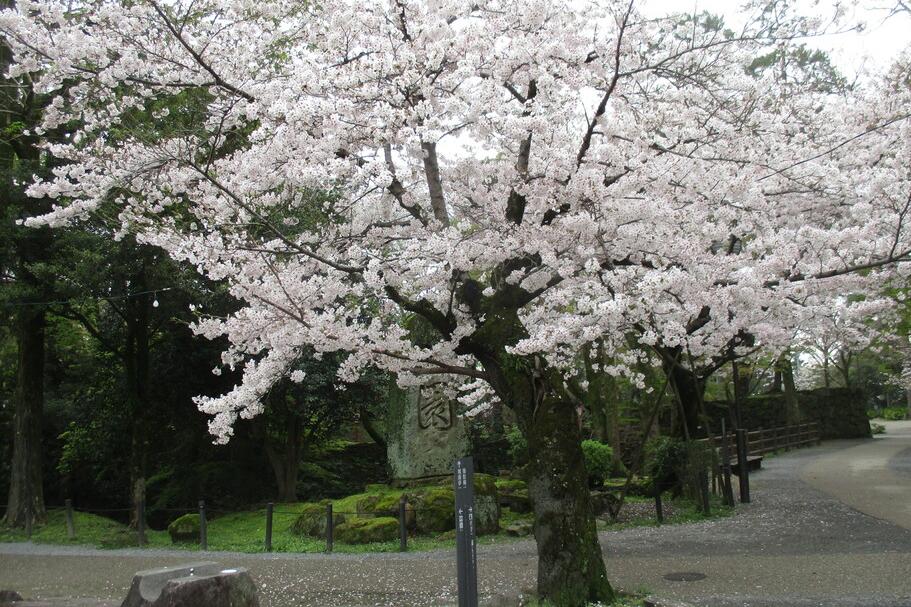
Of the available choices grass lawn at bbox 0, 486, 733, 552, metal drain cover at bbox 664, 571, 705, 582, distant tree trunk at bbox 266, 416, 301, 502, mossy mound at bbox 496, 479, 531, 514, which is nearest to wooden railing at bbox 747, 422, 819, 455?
grass lawn at bbox 0, 486, 733, 552

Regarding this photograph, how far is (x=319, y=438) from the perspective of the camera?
18.6m

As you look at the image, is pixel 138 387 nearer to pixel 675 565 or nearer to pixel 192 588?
pixel 192 588

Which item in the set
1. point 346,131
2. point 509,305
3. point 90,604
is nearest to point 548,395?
point 509,305

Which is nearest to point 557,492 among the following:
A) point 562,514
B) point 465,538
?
point 562,514

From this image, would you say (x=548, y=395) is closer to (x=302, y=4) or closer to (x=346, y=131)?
(x=346, y=131)

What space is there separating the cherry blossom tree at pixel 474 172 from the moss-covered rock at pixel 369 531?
4149 millimetres

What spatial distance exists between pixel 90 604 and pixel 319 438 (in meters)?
11.2

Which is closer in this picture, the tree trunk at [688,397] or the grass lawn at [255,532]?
the grass lawn at [255,532]

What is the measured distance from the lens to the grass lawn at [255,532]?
11352mm

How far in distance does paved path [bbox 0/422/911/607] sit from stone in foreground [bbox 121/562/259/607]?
5.24ft

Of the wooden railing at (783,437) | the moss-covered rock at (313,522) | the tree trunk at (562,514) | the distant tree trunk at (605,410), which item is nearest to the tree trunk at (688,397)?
the distant tree trunk at (605,410)

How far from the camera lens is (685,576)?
761 cm

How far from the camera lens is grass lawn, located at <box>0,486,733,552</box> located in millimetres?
11352

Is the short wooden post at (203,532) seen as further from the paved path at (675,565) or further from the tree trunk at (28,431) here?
the tree trunk at (28,431)
